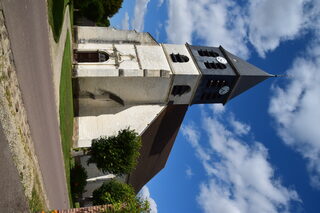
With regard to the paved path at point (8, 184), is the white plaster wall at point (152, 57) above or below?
below

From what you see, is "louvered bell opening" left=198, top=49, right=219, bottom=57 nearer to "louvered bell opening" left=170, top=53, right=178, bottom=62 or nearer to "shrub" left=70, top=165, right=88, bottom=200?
"louvered bell opening" left=170, top=53, right=178, bottom=62

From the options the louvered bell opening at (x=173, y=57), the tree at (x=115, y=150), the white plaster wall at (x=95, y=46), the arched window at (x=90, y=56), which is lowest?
the tree at (x=115, y=150)

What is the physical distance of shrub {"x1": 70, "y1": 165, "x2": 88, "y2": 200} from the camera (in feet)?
78.7

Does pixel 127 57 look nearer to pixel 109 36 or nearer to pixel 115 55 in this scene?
pixel 115 55

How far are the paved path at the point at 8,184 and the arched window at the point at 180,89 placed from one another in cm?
1731

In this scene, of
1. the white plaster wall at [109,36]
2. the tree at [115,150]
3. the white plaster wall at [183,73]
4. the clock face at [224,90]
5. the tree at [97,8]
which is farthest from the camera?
the tree at [97,8]

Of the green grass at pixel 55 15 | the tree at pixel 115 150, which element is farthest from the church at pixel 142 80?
the green grass at pixel 55 15

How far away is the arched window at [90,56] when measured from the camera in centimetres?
2352

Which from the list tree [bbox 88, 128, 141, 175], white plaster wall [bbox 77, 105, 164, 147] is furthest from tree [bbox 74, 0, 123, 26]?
tree [bbox 88, 128, 141, 175]

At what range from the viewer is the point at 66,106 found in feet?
66.1

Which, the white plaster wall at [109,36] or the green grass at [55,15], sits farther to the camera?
the white plaster wall at [109,36]

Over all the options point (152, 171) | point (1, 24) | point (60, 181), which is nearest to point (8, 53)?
point (1, 24)

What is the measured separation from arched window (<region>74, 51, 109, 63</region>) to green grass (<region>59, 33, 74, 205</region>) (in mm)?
1305

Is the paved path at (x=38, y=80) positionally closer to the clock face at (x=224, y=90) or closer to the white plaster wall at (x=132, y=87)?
the white plaster wall at (x=132, y=87)
